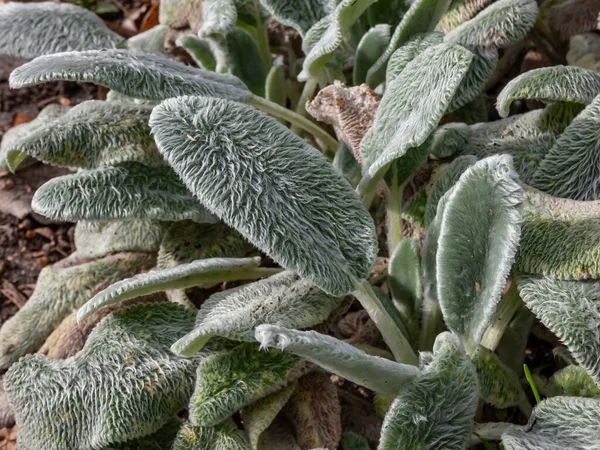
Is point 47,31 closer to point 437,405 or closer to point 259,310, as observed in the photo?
point 259,310

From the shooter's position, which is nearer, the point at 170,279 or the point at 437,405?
the point at 437,405

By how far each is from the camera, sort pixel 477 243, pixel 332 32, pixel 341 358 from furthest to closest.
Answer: pixel 332 32, pixel 477 243, pixel 341 358

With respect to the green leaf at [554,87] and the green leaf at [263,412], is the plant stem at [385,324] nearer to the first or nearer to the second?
the green leaf at [263,412]

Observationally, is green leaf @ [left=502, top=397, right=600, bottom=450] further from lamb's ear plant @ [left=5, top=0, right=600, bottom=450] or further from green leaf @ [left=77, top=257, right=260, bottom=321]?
green leaf @ [left=77, top=257, right=260, bottom=321]

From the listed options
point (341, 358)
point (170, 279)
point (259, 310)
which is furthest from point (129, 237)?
point (341, 358)

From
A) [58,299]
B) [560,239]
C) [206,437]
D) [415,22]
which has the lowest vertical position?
[58,299]

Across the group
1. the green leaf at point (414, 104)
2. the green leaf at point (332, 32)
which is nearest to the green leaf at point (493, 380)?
the green leaf at point (414, 104)
